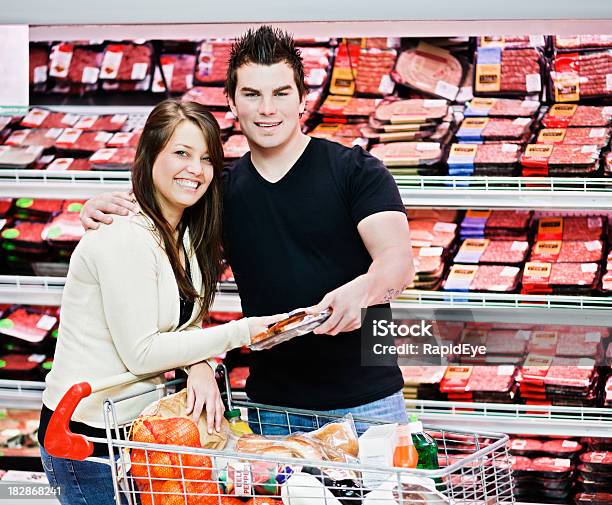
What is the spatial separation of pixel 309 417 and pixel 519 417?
116cm

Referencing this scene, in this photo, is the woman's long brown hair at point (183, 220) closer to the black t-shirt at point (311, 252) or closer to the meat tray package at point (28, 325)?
the black t-shirt at point (311, 252)

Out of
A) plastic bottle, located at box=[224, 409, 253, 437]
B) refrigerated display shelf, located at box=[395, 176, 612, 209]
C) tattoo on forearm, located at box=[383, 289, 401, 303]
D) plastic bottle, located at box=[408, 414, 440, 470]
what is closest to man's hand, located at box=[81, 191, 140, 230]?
plastic bottle, located at box=[224, 409, 253, 437]

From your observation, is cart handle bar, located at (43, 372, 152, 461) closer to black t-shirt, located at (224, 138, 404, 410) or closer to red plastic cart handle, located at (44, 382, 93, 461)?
red plastic cart handle, located at (44, 382, 93, 461)

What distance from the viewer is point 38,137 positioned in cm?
341

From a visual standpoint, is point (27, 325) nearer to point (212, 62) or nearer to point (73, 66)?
point (73, 66)

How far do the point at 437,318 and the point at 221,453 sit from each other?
172cm

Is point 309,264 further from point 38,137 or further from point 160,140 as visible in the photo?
point 38,137

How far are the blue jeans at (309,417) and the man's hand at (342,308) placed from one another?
0.37m

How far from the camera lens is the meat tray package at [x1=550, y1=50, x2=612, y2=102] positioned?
3.15 m

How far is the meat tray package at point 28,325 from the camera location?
3514 mm

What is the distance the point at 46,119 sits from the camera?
3537mm

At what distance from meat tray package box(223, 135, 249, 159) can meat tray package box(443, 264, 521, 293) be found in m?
0.83

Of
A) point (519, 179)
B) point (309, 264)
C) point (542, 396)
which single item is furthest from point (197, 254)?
point (542, 396)

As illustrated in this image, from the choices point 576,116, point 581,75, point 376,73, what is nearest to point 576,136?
point 576,116
